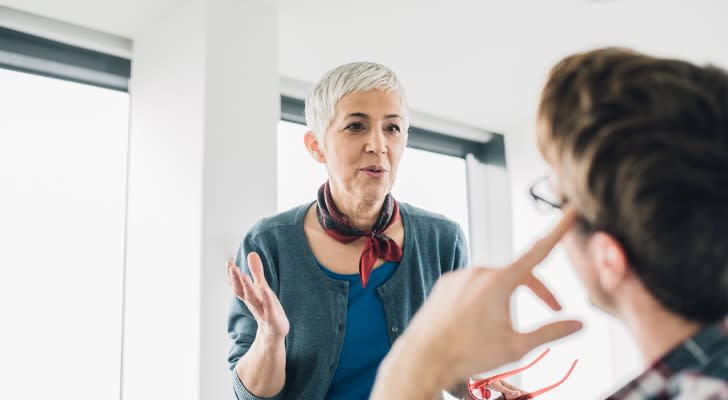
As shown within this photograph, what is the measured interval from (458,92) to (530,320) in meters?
1.50

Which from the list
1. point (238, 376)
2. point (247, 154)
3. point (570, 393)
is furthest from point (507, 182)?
point (238, 376)

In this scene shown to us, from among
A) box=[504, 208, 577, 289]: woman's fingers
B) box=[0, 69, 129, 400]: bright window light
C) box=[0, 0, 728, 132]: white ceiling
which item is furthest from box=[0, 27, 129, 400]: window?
box=[504, 208, 577, 289]: woman's fingers

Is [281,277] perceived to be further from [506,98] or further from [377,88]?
[506,98]

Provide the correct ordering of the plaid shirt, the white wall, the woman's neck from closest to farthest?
the plaid shirt
the woman's neck
the white wall

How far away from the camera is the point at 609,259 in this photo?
0.60 meters

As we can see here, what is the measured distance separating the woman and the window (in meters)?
1.16

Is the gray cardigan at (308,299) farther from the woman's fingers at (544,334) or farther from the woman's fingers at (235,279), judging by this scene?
the woman's fingers at (544,334)

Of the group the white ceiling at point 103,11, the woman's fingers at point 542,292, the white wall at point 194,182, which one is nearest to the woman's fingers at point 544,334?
the woman's fingers at point 542,292

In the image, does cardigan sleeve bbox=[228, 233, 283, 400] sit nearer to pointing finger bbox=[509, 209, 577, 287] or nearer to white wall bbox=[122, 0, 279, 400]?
white wall bbox=[122, 0, 279, 400]

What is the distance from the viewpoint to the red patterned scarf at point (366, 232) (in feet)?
4.15

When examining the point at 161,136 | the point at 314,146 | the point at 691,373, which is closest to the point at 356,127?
the point at 314,146

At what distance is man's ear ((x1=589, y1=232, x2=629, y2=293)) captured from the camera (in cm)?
59

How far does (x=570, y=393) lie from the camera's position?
3332 millimetres

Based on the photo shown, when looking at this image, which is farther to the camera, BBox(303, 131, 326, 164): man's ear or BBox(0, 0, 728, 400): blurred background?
BBox(0, 0, 728, 400): blurred background
